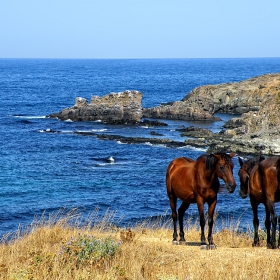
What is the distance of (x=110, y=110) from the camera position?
2837 inches

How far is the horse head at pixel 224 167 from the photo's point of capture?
12609 mm

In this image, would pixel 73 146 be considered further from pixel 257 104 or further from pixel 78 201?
pixel 257 104

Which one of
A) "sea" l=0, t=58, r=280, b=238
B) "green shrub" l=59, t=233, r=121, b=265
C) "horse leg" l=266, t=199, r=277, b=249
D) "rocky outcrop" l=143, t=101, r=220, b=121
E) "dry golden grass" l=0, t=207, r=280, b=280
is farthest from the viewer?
"rocky outcrop" l=143, t=101, r=220, b=121

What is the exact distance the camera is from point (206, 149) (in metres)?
51.2

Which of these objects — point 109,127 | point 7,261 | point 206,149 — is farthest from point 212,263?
point 109,127

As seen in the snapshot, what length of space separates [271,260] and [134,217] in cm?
2015

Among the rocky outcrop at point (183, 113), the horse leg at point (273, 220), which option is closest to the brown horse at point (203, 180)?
the horse leg at point (273, 220)

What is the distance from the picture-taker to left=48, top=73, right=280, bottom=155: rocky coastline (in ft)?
166

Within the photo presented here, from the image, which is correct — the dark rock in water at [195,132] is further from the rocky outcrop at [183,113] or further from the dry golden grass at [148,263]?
the dry golden grass at [148,263]

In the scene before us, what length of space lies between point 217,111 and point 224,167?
7278cm

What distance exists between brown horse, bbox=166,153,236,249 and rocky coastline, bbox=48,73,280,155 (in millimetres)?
33133

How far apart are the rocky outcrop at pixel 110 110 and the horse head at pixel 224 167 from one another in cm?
5648

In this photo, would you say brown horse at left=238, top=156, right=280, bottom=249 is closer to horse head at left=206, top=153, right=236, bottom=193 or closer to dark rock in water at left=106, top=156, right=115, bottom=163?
horse head at left=206, top=153, right=236, bottom=193

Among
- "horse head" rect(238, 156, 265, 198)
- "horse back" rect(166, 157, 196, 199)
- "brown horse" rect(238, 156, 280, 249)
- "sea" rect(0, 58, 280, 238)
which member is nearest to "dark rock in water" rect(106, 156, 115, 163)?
"sea" rect(0, 58, 280, 238)
